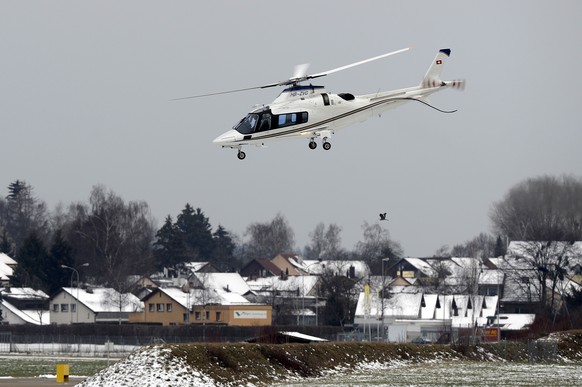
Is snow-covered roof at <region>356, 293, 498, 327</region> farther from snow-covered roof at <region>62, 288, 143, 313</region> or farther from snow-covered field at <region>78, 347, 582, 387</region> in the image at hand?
snow-covered field at <region>78, 347, 582, 387</region>

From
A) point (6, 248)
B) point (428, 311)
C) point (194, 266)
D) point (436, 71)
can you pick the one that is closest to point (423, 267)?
point (194, 266)

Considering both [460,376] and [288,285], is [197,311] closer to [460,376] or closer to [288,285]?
[288,285]

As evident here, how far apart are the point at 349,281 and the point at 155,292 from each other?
21.9 meters

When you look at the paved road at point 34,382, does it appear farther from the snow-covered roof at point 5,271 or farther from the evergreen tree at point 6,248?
the evergreen tree at point 6,248

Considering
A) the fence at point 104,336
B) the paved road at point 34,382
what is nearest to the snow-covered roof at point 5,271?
the fence at point 104,336

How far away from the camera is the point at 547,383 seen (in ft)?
168

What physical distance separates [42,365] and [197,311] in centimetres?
5200

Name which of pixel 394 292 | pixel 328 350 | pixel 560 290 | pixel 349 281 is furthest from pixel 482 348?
pixel 394 292

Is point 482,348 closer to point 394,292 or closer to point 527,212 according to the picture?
point 527,212

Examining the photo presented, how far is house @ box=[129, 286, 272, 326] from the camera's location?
410 ft

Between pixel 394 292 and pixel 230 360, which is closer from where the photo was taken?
pixel 230 360

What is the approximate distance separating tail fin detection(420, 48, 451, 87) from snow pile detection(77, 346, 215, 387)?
19691mm

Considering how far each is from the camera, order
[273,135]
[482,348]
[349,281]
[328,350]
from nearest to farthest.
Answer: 1. [273,135]
2. [328,350]
3. [482,348]
4. [349,281]

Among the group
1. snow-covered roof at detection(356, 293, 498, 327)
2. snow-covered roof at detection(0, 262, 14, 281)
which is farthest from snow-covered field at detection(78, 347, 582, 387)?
snow-covered roof at detection(0, 262, 14, 281)
